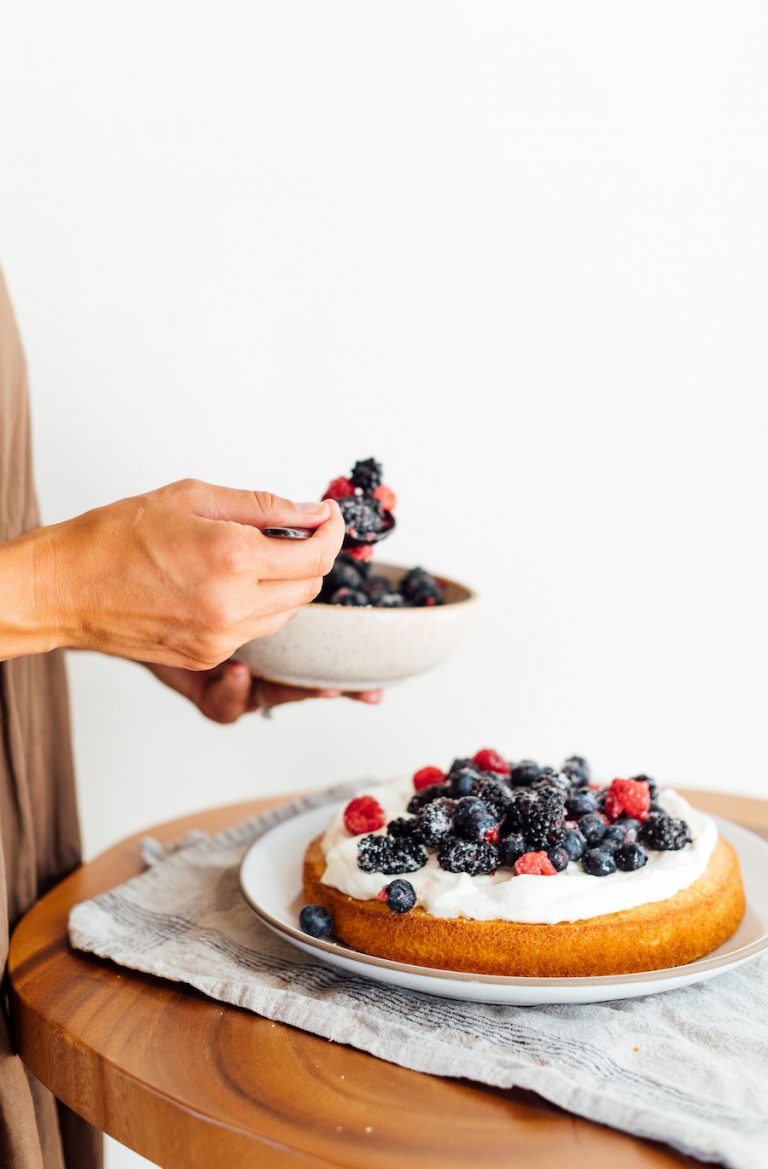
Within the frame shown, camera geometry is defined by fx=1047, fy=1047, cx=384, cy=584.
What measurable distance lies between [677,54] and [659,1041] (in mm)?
2091

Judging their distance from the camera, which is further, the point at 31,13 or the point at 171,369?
the point at 171,369

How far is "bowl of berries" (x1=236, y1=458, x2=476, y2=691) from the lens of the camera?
4.48ft

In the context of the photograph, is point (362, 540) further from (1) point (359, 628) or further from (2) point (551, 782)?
(2) point (551, 782)

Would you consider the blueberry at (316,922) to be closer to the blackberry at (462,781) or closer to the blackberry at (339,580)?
the blackberry at (462,781)

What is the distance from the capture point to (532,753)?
262cm

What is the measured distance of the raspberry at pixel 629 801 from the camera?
1316mm

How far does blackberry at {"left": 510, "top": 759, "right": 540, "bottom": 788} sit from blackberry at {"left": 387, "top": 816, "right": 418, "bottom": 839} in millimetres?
179

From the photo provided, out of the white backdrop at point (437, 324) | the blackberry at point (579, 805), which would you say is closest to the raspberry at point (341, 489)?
the blackberry at point (579, 805)

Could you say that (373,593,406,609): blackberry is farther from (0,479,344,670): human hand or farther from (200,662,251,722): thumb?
(0,479,344,670): human hand

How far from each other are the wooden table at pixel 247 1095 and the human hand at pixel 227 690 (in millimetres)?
466

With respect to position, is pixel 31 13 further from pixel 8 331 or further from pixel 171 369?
pixel 8 331

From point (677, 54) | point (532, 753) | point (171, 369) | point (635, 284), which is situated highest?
point (677, 54)

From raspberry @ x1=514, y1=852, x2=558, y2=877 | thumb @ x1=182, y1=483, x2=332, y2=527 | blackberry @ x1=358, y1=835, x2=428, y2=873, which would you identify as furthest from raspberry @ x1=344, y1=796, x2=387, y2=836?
thumb @ x1=182, y1=483, x2=332, y2=527

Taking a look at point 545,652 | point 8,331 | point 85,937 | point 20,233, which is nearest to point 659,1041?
point 85,937
